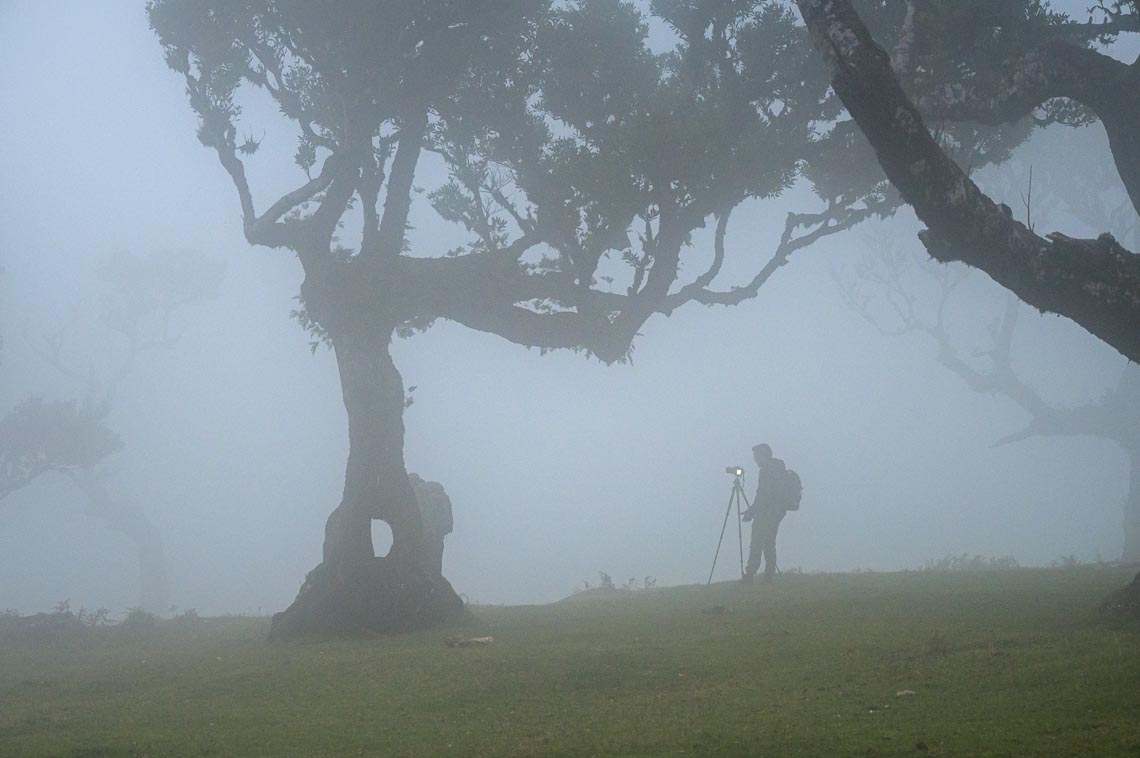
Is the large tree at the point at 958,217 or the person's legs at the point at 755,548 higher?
the large tree at the point at 958,217

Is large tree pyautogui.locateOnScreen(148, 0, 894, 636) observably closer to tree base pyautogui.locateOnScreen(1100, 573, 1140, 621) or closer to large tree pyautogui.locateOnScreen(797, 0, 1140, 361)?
large tree pyautogui.locateOnScreen(797, 0, 1140, 361)

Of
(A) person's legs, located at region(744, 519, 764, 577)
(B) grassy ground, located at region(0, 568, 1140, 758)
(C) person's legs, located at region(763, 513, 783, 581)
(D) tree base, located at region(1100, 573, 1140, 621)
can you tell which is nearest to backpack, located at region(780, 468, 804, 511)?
(C) person's legs, located at region(763, 513, 783, 581)

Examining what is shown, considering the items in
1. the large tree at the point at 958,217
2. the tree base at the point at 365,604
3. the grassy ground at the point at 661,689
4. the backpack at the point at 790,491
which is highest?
the large tree at the point at 958,217

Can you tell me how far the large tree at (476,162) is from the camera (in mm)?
19297

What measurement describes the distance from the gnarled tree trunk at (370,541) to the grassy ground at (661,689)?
1.13m

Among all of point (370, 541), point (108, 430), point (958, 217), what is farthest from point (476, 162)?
point (108, 430)

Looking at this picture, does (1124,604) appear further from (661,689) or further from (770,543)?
(770,543)

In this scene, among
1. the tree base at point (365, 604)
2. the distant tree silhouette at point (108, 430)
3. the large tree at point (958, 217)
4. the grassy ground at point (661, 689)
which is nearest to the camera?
the grassy ground at point (661, 689)

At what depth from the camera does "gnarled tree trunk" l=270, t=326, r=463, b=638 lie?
60.1 ft

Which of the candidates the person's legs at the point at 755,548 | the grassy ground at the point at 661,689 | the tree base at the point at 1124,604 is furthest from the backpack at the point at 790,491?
the tree base at the point at 1124,604

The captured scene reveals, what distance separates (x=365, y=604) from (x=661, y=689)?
903 cm

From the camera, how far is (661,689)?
11031 mm

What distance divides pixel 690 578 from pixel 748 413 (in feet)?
159

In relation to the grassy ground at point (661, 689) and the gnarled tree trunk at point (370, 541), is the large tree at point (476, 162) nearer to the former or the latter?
the gnarled tree trunk at point (370, 541)
